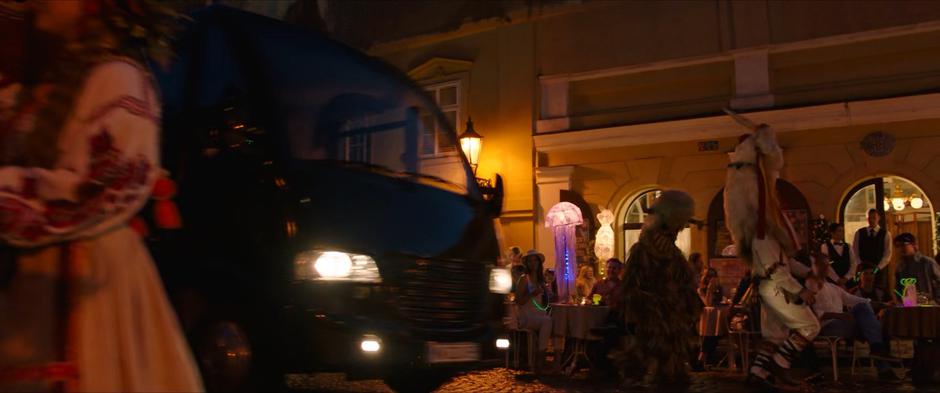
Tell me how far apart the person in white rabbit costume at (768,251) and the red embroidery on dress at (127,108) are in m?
6.72

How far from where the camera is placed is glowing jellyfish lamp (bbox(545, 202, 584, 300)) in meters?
16.2

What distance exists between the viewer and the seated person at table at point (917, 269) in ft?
36.9

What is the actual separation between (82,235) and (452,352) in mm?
4024

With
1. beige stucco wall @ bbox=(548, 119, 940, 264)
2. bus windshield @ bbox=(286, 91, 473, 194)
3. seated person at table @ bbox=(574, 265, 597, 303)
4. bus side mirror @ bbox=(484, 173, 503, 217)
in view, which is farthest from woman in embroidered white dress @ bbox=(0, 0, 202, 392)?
beige stucco wall @ bbox=(548, 119, 940, 264)

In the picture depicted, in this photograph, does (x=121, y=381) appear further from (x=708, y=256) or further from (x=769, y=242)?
(x=708, y=256)

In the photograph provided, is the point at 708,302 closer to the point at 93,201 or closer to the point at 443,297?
the point at 443,297

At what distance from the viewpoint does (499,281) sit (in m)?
6.83

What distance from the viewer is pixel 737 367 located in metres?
11.3

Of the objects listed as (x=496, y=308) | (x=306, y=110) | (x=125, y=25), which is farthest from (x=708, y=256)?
(x=125, y=25)

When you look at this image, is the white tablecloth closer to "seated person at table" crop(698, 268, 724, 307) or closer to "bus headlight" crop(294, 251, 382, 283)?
"seated person at table" crop(698, 268, 724, 307)

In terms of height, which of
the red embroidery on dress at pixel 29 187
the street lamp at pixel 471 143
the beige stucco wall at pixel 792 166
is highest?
the street lamp at pixel 471 143

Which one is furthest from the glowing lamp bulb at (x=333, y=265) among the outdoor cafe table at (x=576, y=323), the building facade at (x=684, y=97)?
the building facade at (x=684, y=97)

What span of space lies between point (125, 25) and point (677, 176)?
16.2 m

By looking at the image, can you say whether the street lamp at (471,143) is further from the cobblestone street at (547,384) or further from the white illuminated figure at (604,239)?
the cobblestone street at (547,384)
